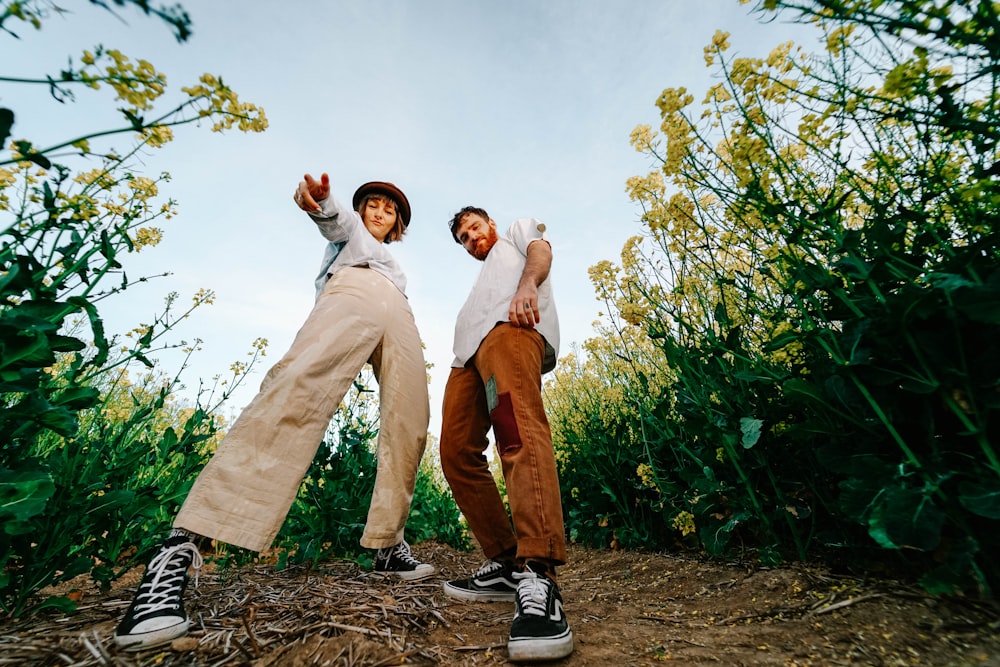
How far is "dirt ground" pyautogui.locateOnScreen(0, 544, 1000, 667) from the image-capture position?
1.27 meters

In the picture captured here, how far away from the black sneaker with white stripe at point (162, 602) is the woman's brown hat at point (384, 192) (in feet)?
6.72

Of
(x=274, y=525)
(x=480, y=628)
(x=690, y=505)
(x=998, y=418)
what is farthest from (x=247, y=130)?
(x=690, y=505)

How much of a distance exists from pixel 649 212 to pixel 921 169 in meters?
1.00

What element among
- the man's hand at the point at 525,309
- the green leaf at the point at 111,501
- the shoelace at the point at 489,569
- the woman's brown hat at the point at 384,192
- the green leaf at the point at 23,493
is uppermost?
the woman's brown hat at the point at 384,192

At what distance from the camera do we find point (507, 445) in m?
1.79

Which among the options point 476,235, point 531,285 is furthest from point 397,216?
point 531,285

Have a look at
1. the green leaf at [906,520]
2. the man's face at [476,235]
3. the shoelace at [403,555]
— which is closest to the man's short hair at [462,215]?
the man's face at [476,235]

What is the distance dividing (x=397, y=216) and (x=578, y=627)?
2.40 metres

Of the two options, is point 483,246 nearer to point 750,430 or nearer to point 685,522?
point 750,430

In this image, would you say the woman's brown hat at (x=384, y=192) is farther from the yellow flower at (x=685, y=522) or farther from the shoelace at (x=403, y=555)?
the yellow flower at (x=685, y=522)

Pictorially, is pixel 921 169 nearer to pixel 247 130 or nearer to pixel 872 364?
pixel 872 364

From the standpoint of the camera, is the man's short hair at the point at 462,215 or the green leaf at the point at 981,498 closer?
the green leaf at the point at 981,498

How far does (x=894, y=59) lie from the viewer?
1.47 meters

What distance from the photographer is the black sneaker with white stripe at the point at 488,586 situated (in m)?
2.09
